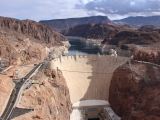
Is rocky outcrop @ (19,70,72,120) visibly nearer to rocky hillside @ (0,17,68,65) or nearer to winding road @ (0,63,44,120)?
winding road @ (0,63,44,120)

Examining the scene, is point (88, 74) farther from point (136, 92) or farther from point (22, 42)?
point (22, 42)

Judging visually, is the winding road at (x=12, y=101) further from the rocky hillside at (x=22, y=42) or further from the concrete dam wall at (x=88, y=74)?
the concrete dam wall at (x=88, y=74)

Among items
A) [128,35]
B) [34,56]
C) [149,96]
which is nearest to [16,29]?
[34,56]

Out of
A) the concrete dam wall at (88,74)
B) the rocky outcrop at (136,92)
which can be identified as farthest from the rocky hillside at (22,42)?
the rocky outcrop at (136,92)

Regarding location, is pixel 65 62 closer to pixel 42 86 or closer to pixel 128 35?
pixel 42 86

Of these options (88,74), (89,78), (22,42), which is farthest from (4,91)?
(22,42)

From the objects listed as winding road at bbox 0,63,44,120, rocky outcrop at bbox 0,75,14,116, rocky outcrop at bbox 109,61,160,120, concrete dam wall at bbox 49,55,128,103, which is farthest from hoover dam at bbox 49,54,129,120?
rocky outcrop at bbox 0,75,14,116
